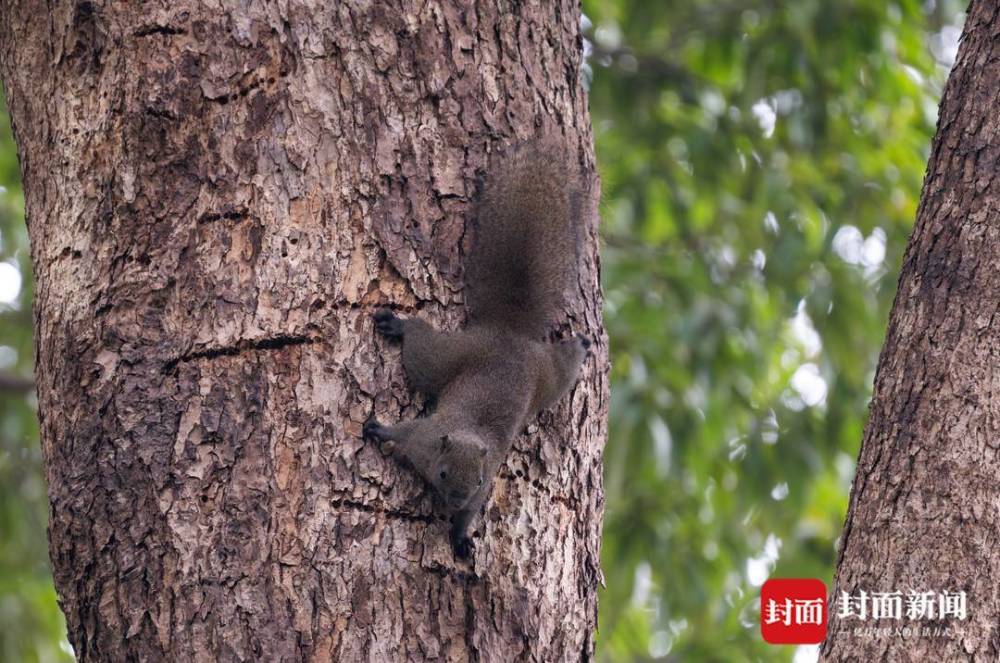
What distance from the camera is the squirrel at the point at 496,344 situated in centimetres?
241

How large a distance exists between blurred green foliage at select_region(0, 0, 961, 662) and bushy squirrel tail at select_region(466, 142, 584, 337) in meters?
2.03

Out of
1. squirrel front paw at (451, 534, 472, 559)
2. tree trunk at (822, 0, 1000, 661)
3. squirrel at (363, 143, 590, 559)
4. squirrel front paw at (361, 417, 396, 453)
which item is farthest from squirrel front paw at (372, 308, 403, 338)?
tree trunk at (822, 0, 1000, 661)

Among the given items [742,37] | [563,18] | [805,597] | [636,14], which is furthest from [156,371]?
[742,37]

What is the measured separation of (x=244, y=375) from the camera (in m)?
2.30

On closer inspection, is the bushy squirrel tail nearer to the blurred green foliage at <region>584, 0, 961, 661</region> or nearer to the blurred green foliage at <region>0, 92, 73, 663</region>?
the blurred green foliage at <region>584, 0, 961, 661</region>

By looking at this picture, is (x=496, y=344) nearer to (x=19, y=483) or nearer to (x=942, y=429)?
(x=942, y=429)

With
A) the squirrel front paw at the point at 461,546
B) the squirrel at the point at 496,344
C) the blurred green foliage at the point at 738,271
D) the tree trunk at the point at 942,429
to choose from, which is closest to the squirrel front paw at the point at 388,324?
the squirrel at the point at 496,344

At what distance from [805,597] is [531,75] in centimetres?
157

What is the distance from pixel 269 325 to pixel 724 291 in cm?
348

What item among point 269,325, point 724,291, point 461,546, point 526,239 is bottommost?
point 461,546

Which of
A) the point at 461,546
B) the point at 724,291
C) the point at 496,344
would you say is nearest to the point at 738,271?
the point at 724,291

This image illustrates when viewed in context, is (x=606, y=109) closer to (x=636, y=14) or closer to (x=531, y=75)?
(x=636, y=14)

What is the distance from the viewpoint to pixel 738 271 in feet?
19.5

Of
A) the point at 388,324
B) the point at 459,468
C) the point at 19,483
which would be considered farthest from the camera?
the point at 19,483
